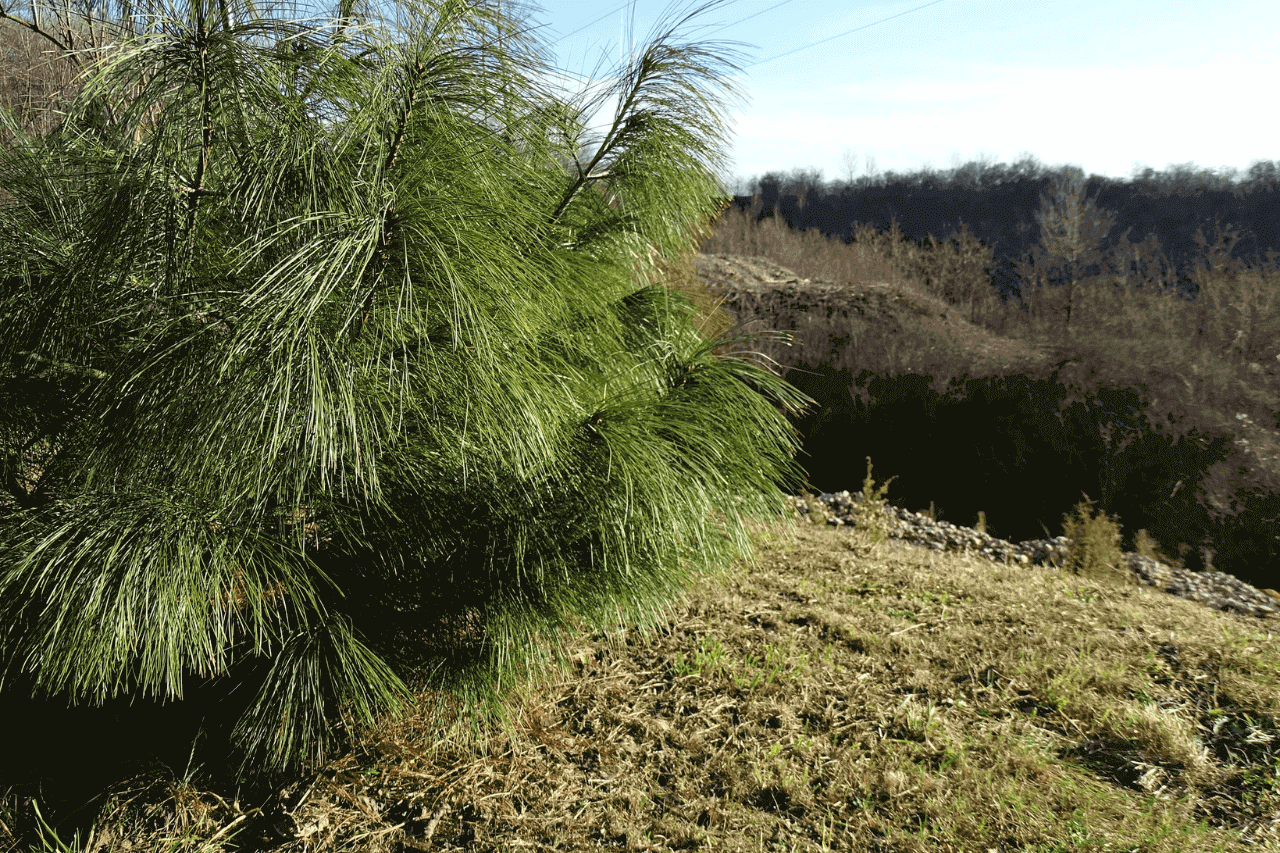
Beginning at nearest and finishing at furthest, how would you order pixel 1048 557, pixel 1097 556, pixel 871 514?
pixel 1097 556 → pixel 871 514 → pixel 1048 557

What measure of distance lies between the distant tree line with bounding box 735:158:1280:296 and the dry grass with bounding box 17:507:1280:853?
24271 mm

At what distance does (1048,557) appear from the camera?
5.48 metres

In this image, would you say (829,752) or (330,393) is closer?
(330,393)

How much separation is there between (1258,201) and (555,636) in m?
33.9

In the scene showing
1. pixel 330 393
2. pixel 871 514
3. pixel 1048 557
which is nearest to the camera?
pixel 330 393


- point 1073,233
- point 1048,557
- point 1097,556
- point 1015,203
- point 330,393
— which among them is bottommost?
point 1048,557

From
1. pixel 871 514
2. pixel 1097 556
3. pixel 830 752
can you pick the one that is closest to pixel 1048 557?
pixel 1097 556

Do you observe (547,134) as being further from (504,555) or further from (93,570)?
(93,570)

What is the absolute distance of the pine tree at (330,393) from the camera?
152cm

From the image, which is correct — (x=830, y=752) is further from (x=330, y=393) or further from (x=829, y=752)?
(x=330, y=393)

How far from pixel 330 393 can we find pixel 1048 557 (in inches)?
218

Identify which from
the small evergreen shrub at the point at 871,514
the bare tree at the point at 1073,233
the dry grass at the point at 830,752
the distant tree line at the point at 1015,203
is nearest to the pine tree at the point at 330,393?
the dry grass at the point at 830,752

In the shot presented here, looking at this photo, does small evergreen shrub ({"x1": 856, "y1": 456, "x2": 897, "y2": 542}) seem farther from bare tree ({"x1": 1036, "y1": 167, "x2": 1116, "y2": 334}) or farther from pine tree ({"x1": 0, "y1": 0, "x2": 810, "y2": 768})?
bare tree ({"x1": 1036, "y1": 167, "x2": 1116, "y2": 334})

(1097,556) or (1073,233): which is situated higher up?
(1073,233)
